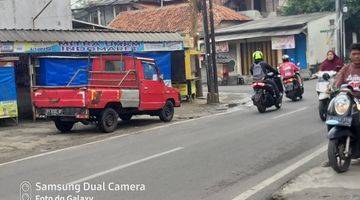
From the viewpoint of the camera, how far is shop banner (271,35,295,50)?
36.8 m

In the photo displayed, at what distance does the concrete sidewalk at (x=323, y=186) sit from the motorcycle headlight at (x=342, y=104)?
2.80ft

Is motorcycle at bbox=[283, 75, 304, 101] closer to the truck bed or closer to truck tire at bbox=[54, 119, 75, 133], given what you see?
truck tire at bbox=[54, 119, 75, 133]

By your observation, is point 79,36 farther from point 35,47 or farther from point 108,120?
point 108,120

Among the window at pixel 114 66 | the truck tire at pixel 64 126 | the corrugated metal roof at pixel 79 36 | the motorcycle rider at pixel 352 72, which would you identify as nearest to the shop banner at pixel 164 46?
the corrugated metal roof at pixel 79 36

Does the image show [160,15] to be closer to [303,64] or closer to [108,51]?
[303,64]

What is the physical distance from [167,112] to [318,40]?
23.6 meters

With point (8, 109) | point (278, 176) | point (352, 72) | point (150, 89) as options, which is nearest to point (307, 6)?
point (150, 89)

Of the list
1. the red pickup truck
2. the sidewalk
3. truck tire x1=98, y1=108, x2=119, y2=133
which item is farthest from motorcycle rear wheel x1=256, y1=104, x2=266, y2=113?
truck tire x1=98, y1=108, x2=119, y2=133

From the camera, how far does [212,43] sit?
22500 millimetres

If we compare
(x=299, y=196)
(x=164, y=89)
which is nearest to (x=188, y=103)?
(x=164, y=89)

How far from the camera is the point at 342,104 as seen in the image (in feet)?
25.2

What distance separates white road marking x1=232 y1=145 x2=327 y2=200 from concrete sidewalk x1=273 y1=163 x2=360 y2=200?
293mm

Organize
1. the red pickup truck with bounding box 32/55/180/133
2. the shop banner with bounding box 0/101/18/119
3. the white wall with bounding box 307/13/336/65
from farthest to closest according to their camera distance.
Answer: the white wall with bounding box 307/13/336/65 → the shop banner with bounding box 0/101/18/119 → the red pickup truck with bounding box 32/55/180/133

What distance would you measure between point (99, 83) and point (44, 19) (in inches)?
343
